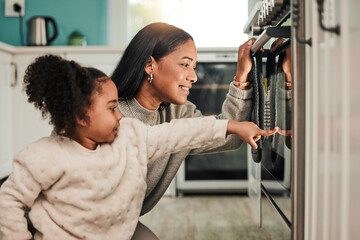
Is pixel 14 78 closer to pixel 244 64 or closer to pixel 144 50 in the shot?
pixel 144 50

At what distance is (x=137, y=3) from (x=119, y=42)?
41 cm

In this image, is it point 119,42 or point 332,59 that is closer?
point 332,59

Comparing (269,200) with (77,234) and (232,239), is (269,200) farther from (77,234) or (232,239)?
(232,239)

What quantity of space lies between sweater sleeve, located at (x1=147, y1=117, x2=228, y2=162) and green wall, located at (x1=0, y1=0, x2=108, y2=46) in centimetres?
248

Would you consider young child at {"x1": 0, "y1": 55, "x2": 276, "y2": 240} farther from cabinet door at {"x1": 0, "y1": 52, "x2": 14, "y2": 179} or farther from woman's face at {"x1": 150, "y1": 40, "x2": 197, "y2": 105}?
cabinet door at {"x1": 0, "y1": 52, "x2": 14, "y2": 179}

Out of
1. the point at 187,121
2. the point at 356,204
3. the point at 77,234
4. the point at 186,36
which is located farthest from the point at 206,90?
the point at 356,204

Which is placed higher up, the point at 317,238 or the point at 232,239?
the point at 317,238

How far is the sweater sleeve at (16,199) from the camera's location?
782 millimetres

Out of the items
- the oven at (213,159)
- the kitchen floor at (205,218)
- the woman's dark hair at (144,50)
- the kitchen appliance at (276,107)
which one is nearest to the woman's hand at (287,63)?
the kitchen appliance at (276,107)

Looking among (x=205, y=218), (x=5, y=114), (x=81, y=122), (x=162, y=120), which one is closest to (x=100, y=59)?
(x=5, y=114)

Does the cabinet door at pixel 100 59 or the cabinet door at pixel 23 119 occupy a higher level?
the cabinet door at pixel 100 59

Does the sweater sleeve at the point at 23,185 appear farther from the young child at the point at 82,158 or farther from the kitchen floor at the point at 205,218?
the kitchen floor at the point at 205,218

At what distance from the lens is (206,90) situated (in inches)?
99.3

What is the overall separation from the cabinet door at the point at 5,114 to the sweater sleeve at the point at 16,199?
1803mm
